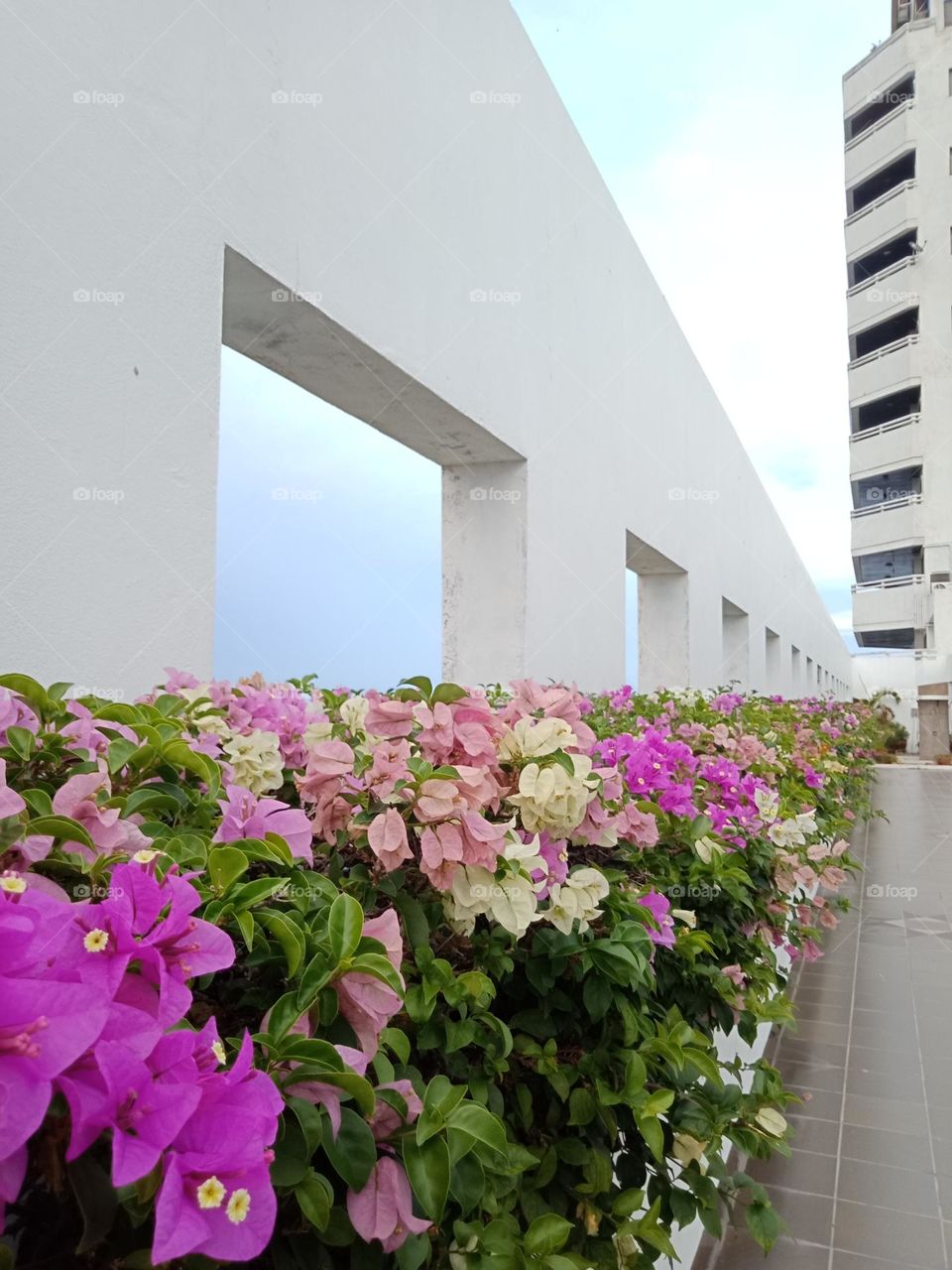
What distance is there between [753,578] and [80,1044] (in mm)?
12625

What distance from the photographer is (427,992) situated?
868 mm

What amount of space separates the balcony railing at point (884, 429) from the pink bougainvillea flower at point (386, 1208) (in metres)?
24.0

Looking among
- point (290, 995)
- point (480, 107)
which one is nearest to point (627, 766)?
point (290, 995)

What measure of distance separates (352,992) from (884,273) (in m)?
25.6

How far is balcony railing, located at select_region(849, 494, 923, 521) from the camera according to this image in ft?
71.4

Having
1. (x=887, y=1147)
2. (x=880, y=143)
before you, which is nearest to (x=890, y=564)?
(x=880, y=143)

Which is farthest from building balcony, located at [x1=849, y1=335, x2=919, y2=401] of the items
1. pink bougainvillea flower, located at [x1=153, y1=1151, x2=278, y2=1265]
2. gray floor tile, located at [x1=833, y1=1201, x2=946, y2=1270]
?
pink bougainvillea flower, located at [x1=153, y1=1151, x2=278, y2=1265]

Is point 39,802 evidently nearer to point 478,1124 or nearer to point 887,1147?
point 478,1124

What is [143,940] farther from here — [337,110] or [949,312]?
[949,312]

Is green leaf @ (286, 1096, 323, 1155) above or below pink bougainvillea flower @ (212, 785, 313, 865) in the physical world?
below

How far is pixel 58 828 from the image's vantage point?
0.68 meters

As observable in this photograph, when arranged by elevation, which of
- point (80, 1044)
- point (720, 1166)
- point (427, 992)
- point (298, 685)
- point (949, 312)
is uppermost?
point (949, 312)

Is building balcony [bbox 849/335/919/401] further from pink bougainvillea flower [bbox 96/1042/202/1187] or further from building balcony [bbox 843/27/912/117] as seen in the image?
pink bougainvillea flower [bbox 96/1042/202/1187]

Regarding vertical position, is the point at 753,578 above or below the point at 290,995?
above
